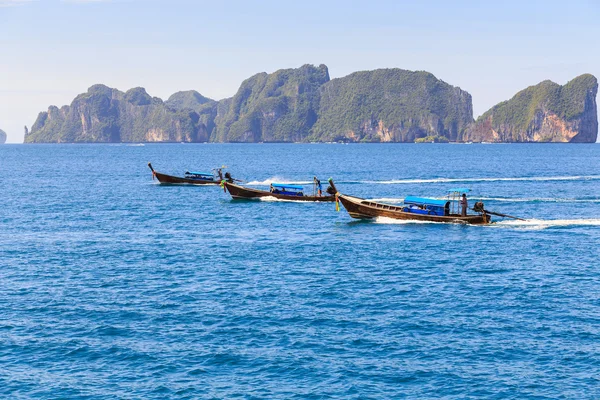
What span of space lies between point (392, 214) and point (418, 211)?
290 cm

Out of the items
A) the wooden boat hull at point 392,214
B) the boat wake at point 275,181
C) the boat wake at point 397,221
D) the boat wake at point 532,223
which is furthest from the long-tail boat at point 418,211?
the boat wake at point 275,181

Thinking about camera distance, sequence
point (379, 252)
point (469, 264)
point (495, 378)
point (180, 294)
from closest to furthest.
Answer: point (495, 378)
point (180, 294)
point (469, 264)
point (379, 252)

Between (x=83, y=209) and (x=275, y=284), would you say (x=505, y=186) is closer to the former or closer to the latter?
(x=83, y=209)

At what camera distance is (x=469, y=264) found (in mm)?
57875

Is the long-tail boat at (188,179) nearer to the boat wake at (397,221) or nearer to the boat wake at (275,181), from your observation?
the boat wake at (275,181)

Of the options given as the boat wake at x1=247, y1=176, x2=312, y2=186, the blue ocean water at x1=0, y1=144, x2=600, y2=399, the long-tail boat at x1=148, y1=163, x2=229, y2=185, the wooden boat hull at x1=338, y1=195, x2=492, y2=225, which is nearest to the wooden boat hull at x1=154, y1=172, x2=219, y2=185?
the long-tail boat at x1=148, y1=163, x2=229, y2=185

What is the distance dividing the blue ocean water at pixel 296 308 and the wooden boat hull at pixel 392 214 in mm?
1270

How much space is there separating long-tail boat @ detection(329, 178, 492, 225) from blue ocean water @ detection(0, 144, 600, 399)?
4.80 feet

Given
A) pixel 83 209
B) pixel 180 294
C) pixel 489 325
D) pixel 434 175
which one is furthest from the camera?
pixel 434 175

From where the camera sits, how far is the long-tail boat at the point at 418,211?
7838cm

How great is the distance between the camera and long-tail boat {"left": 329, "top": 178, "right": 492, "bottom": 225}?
78375 mm

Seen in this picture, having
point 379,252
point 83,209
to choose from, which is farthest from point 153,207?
point 379,252

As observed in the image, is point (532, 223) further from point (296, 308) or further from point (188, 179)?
point (188, 179)

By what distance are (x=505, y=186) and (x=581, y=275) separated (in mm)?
75396
